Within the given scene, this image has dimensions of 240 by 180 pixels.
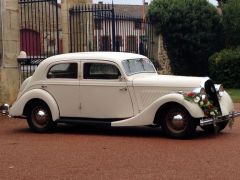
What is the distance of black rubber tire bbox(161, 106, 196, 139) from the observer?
1004 centimetres

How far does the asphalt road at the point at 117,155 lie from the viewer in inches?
293

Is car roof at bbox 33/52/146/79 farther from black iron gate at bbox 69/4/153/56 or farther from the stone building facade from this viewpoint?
black iron gate at bbox 69/4/153/56

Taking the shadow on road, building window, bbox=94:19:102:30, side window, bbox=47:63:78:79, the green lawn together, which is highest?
building window, bbox=94:19:102:30

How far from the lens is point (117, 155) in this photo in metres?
8.72

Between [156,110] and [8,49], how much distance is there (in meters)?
6.53

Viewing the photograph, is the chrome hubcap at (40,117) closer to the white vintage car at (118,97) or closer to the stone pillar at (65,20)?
the white vintage car at (118,97)

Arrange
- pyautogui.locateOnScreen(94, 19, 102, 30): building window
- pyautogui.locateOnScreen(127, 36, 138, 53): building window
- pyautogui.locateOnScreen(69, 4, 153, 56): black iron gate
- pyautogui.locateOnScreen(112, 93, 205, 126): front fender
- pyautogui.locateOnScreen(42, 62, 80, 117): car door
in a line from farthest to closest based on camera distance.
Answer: pyautogui.locateOnScreen(127, 36, 138, 53): building window, pyautogui.locateOnScreen(94, 19, 102, 30): building window, pyautogui.locateOnScreen(69, 4, 153, 56): black iron gate, pyautogui.locateOnScreen(42, 62, 80, 117): car door, pyautogui.locateOnScreen(112, 93, 205, 126): front fender

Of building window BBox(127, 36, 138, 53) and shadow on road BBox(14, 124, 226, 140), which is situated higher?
building window BBox(127, 36, 138, 53)

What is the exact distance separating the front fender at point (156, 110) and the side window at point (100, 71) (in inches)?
34.7

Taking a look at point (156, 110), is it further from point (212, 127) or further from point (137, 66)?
point (137, 66)

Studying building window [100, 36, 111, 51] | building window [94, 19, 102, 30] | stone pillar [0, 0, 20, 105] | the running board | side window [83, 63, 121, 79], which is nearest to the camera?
the running board

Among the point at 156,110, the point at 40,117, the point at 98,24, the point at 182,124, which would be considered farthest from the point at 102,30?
the point at 182,124

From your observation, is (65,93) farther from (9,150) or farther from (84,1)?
(84,1)

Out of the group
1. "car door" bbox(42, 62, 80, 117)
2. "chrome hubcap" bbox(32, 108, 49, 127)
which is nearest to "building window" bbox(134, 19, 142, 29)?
"car door" bbox(42, 62, 80, 117)
